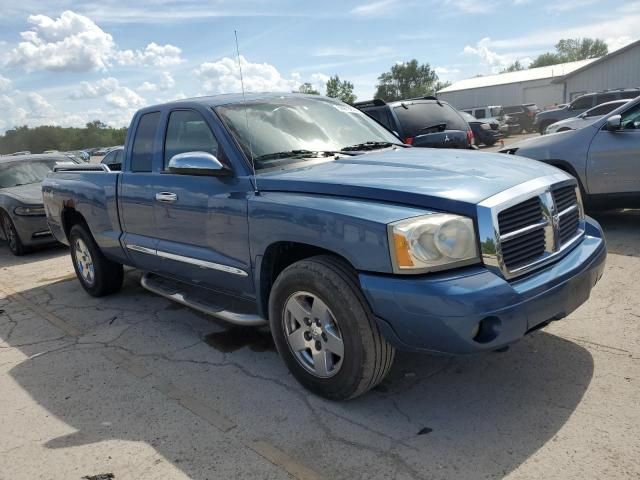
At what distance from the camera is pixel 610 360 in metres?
3.41

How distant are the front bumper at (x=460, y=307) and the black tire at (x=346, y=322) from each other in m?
0.10

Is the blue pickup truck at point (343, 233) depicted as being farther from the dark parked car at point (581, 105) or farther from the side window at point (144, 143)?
the dark parked car at point (581, 105)

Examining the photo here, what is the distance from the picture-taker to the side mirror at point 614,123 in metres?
6.11

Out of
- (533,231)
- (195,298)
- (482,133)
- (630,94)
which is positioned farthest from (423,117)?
(630,94)

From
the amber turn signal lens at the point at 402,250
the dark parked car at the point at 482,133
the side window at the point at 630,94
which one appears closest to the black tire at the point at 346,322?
the amber turn signal lens at the point at 402,250

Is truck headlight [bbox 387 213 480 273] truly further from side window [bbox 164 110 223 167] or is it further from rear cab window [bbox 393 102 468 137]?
rear cab window [bbox 393 102 468 137]

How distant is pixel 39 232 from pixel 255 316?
6560 mm

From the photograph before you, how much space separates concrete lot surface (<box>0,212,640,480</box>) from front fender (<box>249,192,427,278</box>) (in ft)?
3.03

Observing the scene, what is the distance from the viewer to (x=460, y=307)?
8.32 feet

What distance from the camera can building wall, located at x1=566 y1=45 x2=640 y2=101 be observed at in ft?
120

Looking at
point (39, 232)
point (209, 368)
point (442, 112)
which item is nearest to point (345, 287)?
point (209, 368)

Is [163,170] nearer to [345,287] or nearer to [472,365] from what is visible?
[345,287]

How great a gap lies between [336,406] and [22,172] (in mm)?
9012

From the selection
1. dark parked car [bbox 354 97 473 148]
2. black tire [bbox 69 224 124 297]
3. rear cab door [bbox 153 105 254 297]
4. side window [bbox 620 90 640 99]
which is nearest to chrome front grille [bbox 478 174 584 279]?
rear cab door [bbox 153 105 254 297]
